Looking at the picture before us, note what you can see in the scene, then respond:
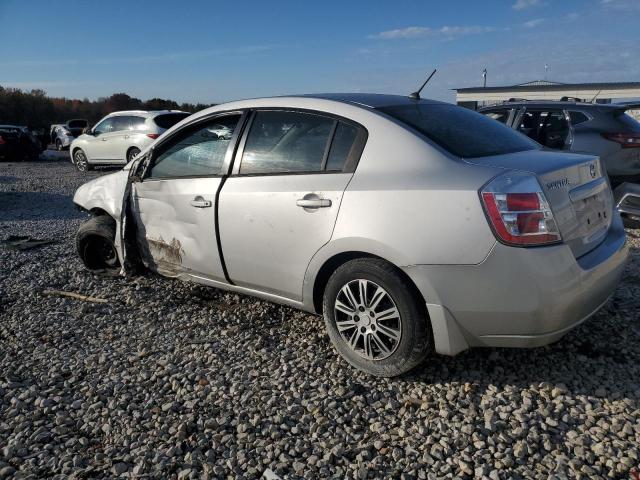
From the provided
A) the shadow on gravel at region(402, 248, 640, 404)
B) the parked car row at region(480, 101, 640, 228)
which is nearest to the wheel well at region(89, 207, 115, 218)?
the shadow on gravel at region(402, 248, 640, 404)

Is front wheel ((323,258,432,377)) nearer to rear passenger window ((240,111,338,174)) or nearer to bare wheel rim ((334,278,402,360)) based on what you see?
bare wheel rim ((334,278,402,360))

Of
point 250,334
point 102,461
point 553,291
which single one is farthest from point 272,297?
point 553,291

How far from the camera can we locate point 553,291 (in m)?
2.59

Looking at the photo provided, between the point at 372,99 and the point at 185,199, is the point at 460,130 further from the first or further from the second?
the point at 185,199

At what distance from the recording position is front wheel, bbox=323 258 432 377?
9.41 feet

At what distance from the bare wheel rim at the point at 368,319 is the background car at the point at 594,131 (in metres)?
5.13

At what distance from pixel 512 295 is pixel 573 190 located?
744 mm

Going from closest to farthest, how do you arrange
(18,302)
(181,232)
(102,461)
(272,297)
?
(102,461)
(272,297)
(181,232)
(18,302)

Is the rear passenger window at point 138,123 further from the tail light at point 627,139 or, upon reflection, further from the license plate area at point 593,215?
the license plate area at point 593,215

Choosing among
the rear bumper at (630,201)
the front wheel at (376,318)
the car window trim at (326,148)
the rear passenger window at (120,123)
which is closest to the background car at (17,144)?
the rear passenger window at (120,123)

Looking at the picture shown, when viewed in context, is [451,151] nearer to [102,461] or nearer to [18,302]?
[102,461]

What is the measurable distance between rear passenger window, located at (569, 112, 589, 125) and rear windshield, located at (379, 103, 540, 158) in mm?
4171

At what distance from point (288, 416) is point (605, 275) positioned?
1895mm

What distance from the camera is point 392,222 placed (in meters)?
2.82
